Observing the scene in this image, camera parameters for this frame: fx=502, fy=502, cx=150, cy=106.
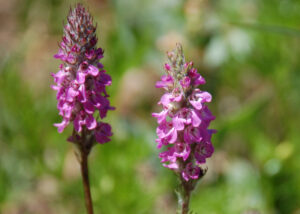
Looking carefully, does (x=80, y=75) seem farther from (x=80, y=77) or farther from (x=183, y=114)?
(x=183, y=114)

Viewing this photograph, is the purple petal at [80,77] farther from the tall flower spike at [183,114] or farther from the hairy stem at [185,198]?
the hairy stem at [185,198]

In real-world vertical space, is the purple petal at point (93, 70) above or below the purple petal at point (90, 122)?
above

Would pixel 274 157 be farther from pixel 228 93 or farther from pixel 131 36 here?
pixel 131 36

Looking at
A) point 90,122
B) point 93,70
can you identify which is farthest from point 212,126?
point 93,70

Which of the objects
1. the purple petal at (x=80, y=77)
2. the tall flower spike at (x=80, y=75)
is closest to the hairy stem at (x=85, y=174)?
the tall flower spike at (x=80, y=75)

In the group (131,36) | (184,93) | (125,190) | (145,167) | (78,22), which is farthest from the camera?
(131,36)

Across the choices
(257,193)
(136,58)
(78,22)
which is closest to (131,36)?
(136,58)
